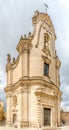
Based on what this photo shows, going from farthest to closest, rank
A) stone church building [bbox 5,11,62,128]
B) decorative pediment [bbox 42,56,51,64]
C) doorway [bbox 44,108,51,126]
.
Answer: decorative pediment [bbox 42,56,51,64] → doorway [bbox 44,108,51,126] → stone church building [bbox 5,11,62,128]

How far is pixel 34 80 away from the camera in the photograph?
28.4 metres

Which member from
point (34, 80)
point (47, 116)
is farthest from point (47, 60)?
point (47, 116)

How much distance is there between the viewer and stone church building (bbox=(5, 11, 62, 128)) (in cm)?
2777

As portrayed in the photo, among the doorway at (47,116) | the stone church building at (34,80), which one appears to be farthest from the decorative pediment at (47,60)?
the doorway at (47,116)

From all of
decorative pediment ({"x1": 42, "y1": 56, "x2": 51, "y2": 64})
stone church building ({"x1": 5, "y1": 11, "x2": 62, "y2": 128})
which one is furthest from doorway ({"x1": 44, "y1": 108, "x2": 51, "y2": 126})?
decorative pediment ({"x1": 42, "y1": 56, "x2": 51, "y2": 64})

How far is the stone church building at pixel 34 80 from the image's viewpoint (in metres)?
27.8

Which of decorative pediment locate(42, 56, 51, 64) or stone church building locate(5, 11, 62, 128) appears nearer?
stone church building locate(5, 11, 62, 128)

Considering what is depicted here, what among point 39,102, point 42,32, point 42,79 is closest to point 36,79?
point 42,79

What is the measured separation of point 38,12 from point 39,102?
12.8 m

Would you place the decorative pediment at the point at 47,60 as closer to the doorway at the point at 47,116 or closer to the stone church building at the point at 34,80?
the stone church building at the point at 34,80

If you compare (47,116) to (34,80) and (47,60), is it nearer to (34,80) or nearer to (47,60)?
(34,80)

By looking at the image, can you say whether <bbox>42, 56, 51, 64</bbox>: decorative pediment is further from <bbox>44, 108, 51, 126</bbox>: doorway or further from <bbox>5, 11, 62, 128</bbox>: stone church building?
<bbox>44, 108, 51, 126</bbox>: doorway

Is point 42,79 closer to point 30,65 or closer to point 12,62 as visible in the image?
point 30,65

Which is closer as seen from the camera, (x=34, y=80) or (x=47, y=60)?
(x=34, y=80)
